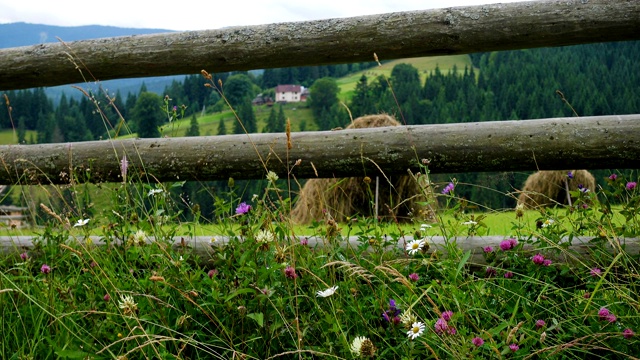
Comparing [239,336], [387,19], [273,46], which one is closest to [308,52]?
[273,46]

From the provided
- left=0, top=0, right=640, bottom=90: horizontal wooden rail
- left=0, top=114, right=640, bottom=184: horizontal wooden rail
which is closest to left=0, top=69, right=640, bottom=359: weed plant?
left=0, top=114, right=640, bottom=184: horizontal wooden rail

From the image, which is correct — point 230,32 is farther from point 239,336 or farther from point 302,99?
point 302,99

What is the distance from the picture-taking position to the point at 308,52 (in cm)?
303

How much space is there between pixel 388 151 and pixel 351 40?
588 millimetres

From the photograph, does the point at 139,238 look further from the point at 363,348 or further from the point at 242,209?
the point at 363,348

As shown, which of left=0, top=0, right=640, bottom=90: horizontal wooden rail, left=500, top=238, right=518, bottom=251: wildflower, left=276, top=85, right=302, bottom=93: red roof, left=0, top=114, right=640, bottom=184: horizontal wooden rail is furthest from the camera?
left=276, top=85, right=302, bottom=93: red roof

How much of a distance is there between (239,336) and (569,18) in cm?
208

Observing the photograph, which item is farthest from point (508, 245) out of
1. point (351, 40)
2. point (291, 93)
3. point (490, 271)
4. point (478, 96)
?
point (291, 93)

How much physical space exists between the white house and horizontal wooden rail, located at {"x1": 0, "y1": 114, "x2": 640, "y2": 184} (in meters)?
114

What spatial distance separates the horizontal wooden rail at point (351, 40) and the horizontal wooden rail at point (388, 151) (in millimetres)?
386

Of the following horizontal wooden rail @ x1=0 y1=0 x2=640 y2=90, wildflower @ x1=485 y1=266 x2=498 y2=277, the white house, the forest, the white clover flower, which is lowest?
the white house

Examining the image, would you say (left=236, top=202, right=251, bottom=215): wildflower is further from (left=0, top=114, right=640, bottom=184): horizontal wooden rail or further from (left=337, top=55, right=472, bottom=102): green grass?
(left=337, top=55, right=472, bottom=102): green grass

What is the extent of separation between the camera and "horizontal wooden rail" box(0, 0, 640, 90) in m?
2.83

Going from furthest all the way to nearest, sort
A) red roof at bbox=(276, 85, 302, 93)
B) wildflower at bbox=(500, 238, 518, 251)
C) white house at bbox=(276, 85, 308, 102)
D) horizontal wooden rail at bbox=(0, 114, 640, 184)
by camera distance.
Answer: red roof at bbox=(276, 85, 302, 93)
white house at bbox=(276, 85, 308, 102)
horizontal wooden rail at bbox=(0, 114, 640, 184)
wildflower at bbox=(500, 238, 518, 251)
